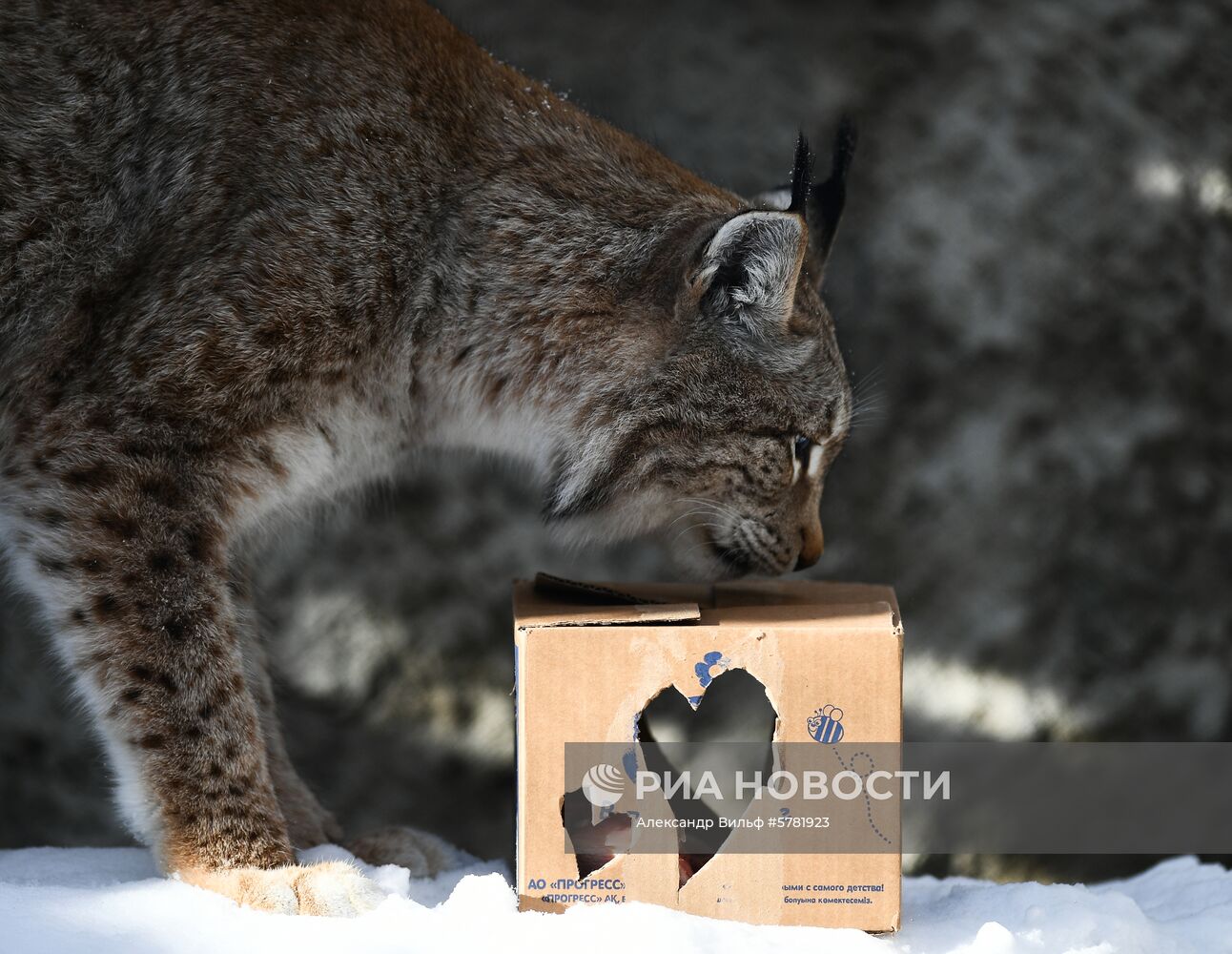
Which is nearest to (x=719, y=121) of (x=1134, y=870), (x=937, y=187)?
(x=937, y=187)

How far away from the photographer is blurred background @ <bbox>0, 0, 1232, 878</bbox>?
3.33 metres

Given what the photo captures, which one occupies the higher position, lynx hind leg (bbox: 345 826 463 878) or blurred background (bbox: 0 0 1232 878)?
blurred background (bbox: 0 0 1232 878)

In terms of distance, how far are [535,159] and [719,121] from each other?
1.02 meters

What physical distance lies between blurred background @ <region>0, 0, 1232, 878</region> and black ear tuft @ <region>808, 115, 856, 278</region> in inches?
25.4

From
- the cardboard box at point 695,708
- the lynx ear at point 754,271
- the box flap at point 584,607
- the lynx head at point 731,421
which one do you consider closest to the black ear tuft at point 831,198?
the lynx head at point 731,421

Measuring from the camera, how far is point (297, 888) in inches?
79.7

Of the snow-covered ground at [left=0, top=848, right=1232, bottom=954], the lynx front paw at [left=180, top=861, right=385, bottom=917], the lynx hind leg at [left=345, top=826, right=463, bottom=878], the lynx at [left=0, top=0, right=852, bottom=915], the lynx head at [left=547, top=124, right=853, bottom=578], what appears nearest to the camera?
the snow-covered ground at [left=0, top=848, right=1232, bottom=954]

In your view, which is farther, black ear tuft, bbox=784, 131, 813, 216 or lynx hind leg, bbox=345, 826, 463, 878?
lynx hind leg, bbox=345, 826, 463, 878

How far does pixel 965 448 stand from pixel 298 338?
Answer: 6.33 ft

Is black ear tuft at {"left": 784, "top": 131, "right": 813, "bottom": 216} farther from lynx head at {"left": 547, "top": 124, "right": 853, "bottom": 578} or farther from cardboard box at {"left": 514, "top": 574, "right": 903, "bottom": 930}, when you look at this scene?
cardboard box at {"left": 514, "top": 574, "right": 903, "bottom": 930}

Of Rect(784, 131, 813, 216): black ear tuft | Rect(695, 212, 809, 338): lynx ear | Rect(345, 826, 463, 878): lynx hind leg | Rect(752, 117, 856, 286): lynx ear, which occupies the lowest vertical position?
Rect(345, 826, 463, 878): lynx hind leg

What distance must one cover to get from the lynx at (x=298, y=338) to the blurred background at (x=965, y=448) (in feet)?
2.44

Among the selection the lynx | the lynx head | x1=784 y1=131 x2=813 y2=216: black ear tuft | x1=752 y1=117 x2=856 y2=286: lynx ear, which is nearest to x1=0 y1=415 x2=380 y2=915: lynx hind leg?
the lynx

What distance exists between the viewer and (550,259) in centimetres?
240
